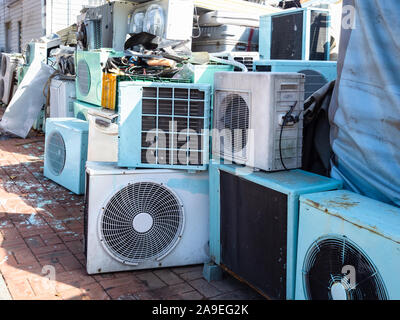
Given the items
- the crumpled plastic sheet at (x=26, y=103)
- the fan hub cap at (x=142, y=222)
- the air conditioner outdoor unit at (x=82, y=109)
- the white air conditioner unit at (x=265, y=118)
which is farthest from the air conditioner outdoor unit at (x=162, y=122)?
the crumpled plastic sheet at (x=26, y=103)

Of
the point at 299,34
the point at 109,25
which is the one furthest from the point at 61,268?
the point at 109,25

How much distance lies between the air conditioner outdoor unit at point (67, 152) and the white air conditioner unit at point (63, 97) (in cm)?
148

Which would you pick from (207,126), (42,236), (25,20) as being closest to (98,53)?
(42,236)

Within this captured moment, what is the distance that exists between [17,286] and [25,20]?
51.8ft

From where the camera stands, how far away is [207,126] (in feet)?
10.8

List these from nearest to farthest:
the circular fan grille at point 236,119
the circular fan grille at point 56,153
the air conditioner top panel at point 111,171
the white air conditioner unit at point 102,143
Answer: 1. the circular fan grille at point 236,119
2. the air conditioner top panel at point 111,171
3. the white air conditioner unit at point 102,143
4. the circular fan grille at point 56,153

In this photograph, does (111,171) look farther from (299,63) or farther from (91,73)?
(91,73)

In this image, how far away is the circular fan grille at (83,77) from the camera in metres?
6.20

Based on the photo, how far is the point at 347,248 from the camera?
7.01ft

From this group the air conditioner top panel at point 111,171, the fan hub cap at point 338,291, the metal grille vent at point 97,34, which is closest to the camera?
the fan hub cap at point 338,291

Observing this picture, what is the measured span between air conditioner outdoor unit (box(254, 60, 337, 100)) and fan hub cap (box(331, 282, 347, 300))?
243 centimetres

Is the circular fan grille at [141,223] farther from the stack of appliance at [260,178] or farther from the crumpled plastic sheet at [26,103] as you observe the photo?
the crumpled plastic sheet at [26,103]

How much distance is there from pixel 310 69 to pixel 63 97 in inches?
173
